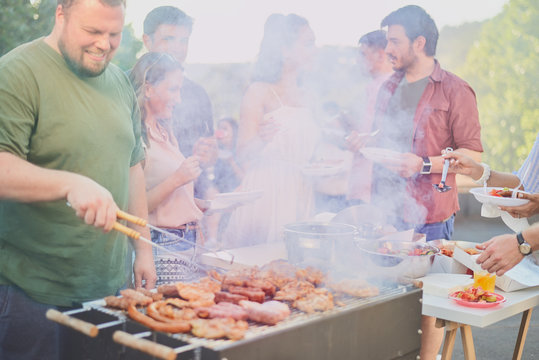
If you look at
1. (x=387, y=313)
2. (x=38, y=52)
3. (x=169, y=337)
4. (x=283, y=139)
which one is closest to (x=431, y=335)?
(x=387, y=313)

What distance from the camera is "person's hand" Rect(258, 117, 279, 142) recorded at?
3803 millimetres

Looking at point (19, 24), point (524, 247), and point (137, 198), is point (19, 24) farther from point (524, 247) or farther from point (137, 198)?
point (524, 247)

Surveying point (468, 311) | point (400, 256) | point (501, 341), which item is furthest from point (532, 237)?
point (501, 341)

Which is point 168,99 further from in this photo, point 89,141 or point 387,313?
point 387,313

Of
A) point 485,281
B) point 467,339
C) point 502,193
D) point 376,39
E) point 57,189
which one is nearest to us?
point 57,189

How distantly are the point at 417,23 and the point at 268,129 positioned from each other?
139cm

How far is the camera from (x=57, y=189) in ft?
5.76

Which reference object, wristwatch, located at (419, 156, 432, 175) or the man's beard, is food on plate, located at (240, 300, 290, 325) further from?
wristwatch, located at (419, 156, 432, 175)

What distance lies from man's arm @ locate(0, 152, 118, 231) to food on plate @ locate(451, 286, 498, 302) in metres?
1.67

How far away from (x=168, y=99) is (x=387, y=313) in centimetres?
186

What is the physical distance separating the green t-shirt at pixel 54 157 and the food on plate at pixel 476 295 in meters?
1.61

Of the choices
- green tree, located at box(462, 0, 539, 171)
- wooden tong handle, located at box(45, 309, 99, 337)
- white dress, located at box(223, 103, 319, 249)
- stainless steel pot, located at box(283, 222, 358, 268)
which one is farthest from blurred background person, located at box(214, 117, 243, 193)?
green tree, located at box(462, 0, 539, 171)

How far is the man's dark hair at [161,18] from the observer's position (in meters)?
3.54

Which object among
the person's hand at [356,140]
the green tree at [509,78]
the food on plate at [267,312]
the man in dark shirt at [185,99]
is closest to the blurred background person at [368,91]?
the person's hand at [356,140]
